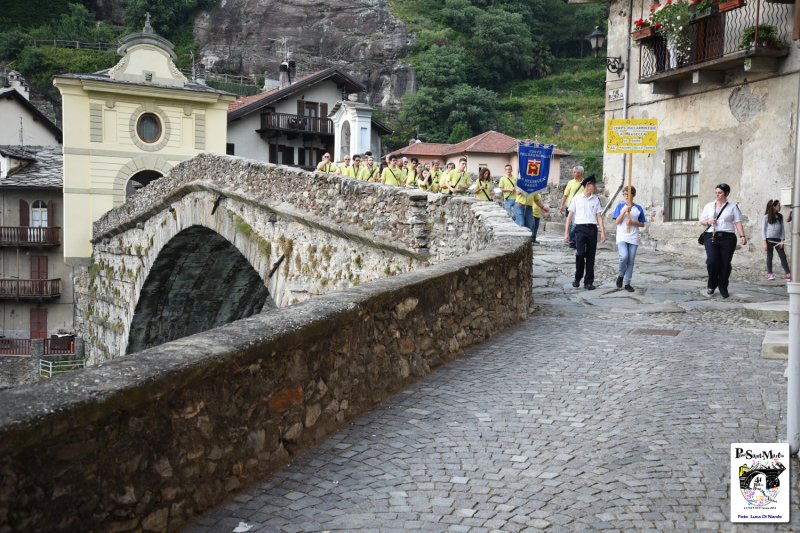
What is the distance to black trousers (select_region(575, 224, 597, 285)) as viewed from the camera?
34.6 feet

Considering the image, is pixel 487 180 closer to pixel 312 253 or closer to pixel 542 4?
pixel 312 253

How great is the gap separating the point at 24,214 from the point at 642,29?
27255 mm

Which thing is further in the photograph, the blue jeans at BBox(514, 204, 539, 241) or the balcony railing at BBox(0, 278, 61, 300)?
the balcony railing at BBox(0, 278, 61, 300)

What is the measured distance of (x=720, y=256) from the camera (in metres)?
10.2

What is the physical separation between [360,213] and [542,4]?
6080 cm

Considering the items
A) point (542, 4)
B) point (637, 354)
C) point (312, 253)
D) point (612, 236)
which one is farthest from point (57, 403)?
point (542, 4)

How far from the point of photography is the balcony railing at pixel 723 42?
43.5 feet

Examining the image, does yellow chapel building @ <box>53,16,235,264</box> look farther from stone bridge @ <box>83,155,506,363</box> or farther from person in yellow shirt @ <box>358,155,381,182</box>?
person in yellow shirt @ <box>358,155,381,182</box>

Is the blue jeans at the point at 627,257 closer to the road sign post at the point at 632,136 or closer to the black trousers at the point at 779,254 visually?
the road sign post at the point at 632,136

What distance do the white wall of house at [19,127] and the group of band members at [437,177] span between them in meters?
27.2

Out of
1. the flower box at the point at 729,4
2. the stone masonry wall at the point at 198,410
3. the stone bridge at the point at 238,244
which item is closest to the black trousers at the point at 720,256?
the stone bridge at the point at 238,244

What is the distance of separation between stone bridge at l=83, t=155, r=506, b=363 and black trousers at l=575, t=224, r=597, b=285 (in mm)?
1486

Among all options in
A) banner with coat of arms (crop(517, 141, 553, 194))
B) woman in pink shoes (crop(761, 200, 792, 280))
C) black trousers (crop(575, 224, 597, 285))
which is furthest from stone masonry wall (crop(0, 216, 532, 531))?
woman in pink shoes (crop(761, 200, 792, 280))

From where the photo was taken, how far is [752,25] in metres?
13.6
